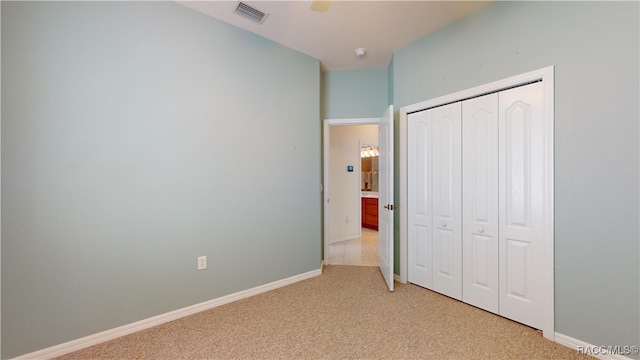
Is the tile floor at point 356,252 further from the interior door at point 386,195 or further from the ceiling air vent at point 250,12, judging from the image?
the ceiling air vent at point 250,12

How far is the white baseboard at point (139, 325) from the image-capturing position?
5.55ft

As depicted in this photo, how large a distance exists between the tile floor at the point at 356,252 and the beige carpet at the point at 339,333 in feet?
3.78

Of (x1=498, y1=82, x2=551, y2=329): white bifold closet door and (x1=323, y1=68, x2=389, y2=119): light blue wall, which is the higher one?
(x1=323, y1=68, x2=389, y2=119): light blue wall

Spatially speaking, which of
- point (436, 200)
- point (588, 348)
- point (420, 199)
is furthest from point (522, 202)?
point (588, 348)

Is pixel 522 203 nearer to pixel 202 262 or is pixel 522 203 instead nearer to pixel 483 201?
pixel 483 201

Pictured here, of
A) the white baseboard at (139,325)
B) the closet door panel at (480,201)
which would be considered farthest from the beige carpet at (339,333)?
the closet door panel at (480,201)

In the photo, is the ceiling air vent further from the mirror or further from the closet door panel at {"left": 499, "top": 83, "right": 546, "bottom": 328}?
the mirror

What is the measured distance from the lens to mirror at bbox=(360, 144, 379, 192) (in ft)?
22.1

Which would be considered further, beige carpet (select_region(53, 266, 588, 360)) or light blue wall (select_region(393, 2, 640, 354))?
beige carpet (select_region(53, 266, 588, 360))

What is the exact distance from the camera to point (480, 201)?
2318mm

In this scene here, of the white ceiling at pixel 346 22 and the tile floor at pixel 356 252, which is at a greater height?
the white ceiling at pixel 346 22

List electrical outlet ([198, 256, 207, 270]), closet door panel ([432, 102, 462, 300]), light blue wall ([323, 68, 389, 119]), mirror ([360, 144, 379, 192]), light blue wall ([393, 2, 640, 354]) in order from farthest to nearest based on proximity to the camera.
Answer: mirror ([360, 144, 379, 192]), light blue wall ([323, 68, 389, 119]), closet door panel ([432, 102, 462, 300]), electrical outlet ([198, 256, 207, 270]), light blue wall ([393, 2, 640, 354])

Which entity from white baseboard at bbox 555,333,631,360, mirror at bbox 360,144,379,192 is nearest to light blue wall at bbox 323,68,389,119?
white baseboard at bbox 555,333,631,360

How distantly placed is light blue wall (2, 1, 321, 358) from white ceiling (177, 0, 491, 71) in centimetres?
18
